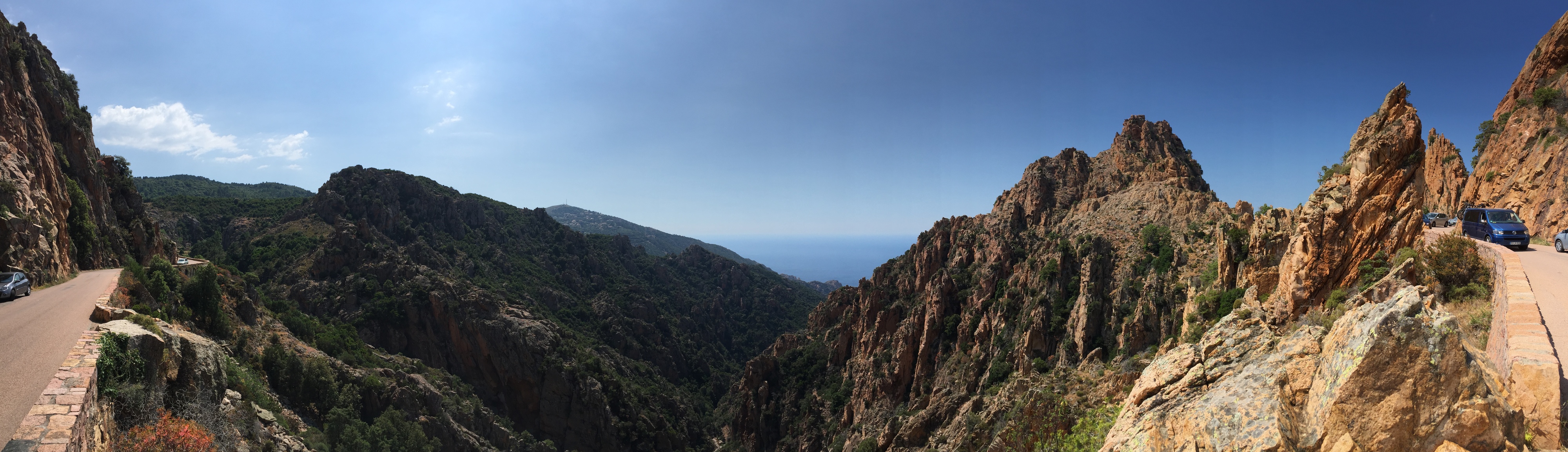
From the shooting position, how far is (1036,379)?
92.8ft

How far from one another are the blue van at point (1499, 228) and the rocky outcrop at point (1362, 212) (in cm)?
707

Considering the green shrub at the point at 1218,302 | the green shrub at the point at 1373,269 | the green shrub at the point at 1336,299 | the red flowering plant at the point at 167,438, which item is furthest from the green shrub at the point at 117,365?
the green shrub at the point at 1218,302

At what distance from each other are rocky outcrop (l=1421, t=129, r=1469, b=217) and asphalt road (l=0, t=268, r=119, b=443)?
53.9m

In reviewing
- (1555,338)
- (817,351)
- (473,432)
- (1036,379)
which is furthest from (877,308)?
(1555,338)

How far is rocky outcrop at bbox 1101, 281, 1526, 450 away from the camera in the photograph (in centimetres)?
579

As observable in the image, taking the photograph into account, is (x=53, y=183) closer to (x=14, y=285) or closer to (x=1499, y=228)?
(x=14, y=285)

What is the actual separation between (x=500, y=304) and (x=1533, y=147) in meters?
78.3

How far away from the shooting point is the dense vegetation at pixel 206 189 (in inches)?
3770

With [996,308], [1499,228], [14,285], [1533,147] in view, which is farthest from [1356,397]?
[996,308]

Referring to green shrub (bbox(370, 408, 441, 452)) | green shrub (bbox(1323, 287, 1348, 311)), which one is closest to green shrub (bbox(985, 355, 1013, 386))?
green shrub (bbox(1323, 287, 1348, 311))

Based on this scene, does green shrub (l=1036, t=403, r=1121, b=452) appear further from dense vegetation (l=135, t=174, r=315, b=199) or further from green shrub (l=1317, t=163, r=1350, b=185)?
dense vegetation (l=135, t=174, r=315, b=199)

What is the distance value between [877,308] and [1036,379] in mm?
39124

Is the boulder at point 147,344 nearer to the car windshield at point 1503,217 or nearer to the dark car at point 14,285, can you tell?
the dark car at point 14,285

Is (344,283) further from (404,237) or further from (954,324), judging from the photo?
(954,324)
